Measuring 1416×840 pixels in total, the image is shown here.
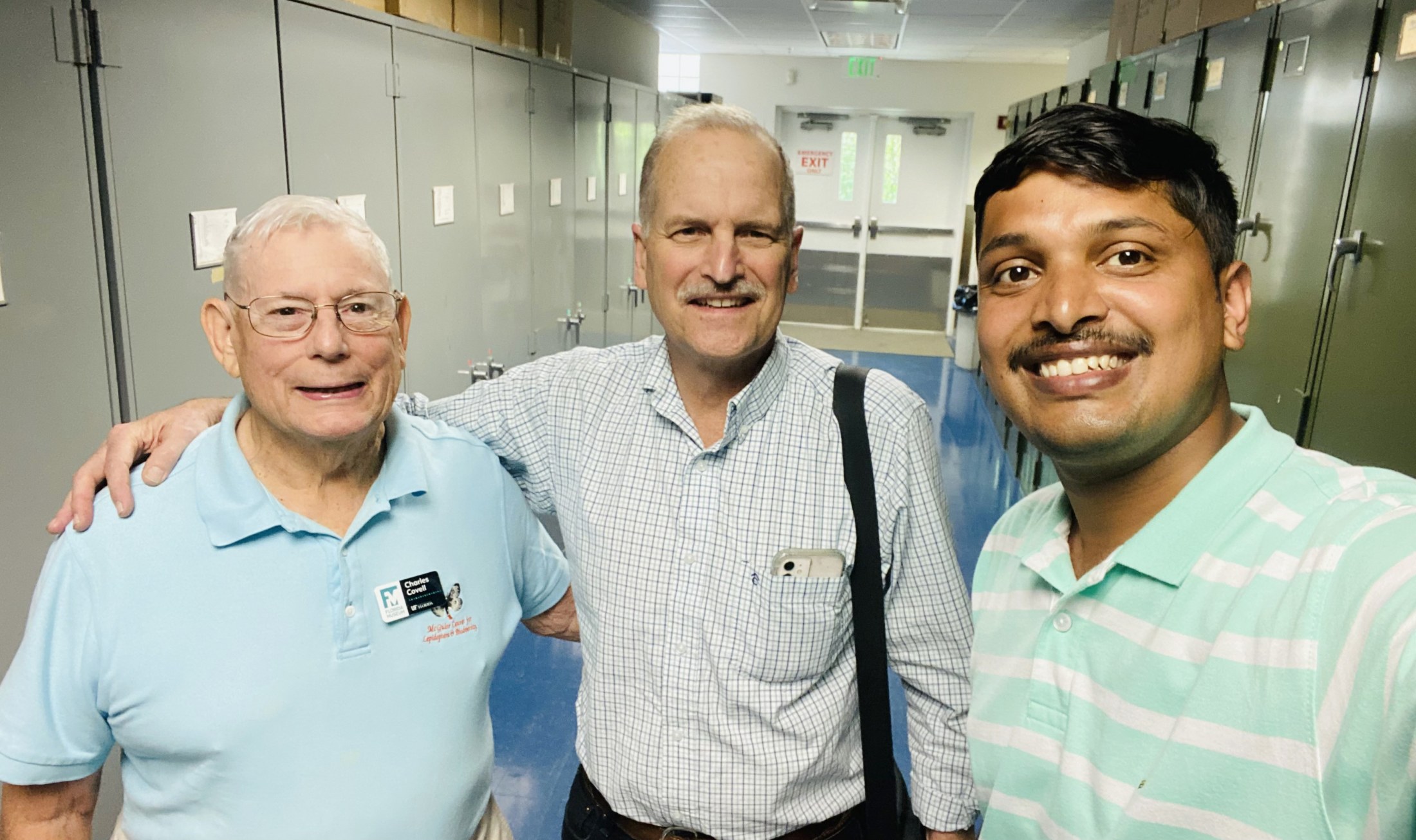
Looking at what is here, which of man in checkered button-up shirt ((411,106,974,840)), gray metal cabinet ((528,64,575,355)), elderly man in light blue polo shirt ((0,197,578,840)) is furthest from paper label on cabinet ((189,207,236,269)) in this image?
gray metal cabinet ((528,64,575,355))

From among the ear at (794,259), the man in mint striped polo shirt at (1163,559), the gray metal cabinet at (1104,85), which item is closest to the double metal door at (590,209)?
the gray metal cabinet at (1104,85)

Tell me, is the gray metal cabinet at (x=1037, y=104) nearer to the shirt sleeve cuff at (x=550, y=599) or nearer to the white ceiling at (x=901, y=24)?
the white ceiling at (x=901, y=24)

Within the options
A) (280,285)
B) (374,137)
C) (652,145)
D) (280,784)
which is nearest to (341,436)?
(280,285)

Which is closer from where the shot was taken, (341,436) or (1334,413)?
(341,436)

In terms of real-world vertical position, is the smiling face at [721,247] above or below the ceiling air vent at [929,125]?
below

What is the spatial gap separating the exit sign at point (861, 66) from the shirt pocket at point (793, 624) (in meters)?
10.8

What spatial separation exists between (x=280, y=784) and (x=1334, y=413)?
243 centimetres

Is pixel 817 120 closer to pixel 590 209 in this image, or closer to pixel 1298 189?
pixel 590 209

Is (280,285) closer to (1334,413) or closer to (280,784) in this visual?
(280,784)

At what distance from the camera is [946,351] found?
33.6 feet

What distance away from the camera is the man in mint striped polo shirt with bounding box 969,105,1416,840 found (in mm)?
761

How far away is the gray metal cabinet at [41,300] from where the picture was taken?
1.61 m

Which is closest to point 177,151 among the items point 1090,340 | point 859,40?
point 1090,340

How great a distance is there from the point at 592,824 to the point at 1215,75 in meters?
3.29
